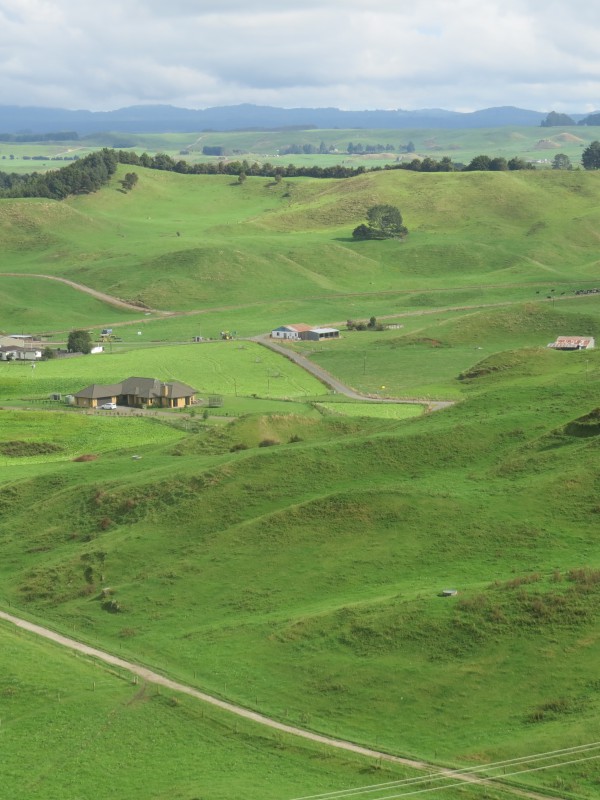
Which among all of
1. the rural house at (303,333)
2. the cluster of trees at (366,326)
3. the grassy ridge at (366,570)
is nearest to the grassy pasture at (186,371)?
the rural house at (303,333)

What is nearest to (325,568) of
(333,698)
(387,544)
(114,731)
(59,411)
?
(387,544)

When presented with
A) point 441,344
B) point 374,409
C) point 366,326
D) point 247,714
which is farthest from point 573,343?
point 247,714

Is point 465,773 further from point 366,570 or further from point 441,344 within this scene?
point 441,344

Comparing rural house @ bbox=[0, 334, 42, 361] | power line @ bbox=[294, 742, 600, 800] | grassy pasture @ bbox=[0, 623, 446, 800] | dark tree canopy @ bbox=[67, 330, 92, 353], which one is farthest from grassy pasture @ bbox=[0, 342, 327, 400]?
power line @ bbox=[294, 742, 600, 800]

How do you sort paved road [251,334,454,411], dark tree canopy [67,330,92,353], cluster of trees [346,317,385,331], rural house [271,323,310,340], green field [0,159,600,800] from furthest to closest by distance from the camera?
cluster of trees [346,317,385,331]
rural house [271,323,310,340]
dark tree canopy [67,330,92,353]
paved road [251,334,454,411]
green field [0,159,600,800]

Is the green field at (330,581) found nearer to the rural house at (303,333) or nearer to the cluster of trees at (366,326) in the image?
the rural house at (303,333)

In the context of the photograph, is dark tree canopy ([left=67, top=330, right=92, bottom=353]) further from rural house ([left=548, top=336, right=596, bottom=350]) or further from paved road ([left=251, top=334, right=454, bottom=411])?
rural house ([left=548, top=336, right=596, bottom=350])

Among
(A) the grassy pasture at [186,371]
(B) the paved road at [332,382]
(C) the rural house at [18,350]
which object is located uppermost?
(B) the paved road at [332,382]

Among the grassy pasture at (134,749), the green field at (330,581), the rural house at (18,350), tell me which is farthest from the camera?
the rural house at (18,350)
